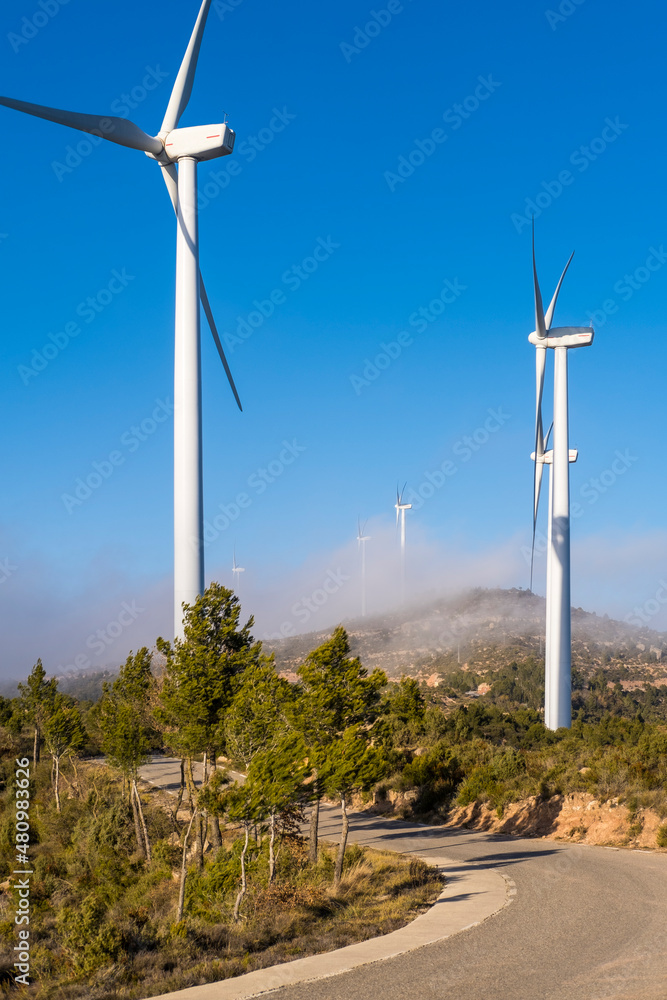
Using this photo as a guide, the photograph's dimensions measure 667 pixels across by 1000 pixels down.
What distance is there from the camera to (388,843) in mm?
29516

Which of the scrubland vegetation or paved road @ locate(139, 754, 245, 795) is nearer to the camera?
the scrubland vegetation

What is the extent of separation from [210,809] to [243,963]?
4131 mm

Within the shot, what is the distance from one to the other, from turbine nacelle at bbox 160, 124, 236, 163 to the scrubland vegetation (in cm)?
1379

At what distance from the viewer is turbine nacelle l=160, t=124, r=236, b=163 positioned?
25484 millimetres

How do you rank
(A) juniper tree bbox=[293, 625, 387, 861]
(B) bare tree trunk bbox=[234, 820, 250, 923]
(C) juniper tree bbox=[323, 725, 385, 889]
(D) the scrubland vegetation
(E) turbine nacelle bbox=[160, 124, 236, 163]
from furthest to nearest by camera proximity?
(E) turbine nacelle bbox=[160, 124, 236, 163], (A) juniper tree bbox=[293, 625, 387, 861], (C) juniper tree bbox=[323, 725, 385, 889], (B) bare tree trunk bbox=[234, 820, 250, 923], (D) the scrubland vegetation

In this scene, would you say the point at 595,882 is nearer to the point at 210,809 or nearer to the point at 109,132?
the point at 210,809

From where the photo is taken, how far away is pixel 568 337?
152 feet

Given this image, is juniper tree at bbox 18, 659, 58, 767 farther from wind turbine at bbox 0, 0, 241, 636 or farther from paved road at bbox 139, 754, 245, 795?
wind turbine at bbox 0, 0, 241, 636

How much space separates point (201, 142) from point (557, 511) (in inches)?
1079

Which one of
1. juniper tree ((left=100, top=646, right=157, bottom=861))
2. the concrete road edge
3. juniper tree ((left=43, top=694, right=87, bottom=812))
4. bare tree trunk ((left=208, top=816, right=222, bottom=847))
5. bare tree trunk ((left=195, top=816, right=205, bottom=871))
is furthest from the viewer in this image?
juniper tree ((left=43, top=694, right=87, bottom=812))

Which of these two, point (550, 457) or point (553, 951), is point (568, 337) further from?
point (553, 951)

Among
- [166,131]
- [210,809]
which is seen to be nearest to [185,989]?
[210,809]

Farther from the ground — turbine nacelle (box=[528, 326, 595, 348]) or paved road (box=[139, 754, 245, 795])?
turbine nacelle (box=[528, 326, 595, 348])

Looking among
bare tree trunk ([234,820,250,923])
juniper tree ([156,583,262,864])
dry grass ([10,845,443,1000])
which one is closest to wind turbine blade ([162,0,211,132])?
juniper tree ([156,583,262,864])
